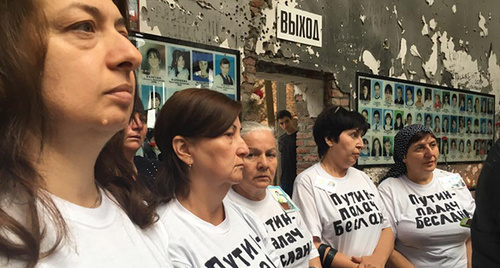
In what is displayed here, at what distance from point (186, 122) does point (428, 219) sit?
2.14 m

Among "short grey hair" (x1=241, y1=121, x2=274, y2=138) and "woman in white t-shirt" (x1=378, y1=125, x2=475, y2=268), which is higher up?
"short grey hair" (x1=241, y1=121, x2=274, y2=138)

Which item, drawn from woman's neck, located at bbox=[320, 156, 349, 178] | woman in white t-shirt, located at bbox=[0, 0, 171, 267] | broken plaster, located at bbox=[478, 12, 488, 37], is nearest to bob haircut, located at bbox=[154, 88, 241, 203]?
woman in white t-shirt, located at bbox=[0, 0, 171, 267]

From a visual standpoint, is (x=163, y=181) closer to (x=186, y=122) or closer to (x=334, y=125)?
(x=186, y=122)

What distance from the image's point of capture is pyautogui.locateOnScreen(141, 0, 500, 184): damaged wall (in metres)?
3.53

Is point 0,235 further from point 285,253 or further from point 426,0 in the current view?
point 426,0

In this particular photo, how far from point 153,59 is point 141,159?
1.01 meters

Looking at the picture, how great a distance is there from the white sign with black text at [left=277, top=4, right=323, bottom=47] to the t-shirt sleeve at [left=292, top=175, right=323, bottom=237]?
5.48 feet

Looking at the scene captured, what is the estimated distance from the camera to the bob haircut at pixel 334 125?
320cm

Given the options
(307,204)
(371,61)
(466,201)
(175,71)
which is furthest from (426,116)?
(175,71)

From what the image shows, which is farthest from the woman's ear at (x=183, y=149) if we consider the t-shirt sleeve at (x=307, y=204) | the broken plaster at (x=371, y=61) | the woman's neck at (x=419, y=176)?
the broken plaster at (x=371, y=61)

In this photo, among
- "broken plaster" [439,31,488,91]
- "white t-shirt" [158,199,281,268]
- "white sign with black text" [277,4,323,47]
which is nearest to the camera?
"white t-shirt" [158,199,281,268]

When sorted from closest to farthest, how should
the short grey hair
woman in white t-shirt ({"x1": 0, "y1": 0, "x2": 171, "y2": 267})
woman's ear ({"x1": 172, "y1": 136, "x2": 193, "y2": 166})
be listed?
woman in white t-shirt ({"x1": 0, "y1": 0, "x2": 171, "y2": 267}) → woman's ear ({"x1": 172, "y1": 136, "x2": 193, "y2": 166}) → the short grey hair

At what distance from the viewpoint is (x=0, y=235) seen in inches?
27.0

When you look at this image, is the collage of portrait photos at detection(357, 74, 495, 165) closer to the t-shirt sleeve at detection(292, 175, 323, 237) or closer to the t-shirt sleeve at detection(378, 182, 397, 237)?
the t-shirt sleeve at detection(378, 182, 397, 237)
